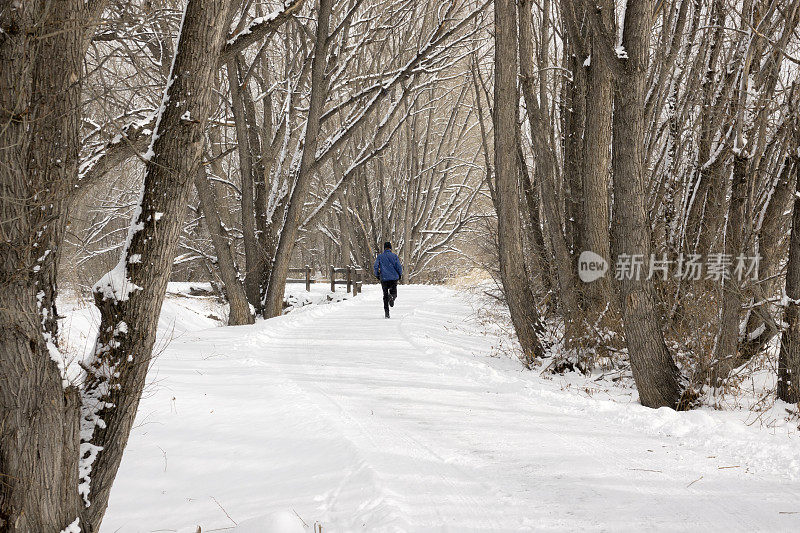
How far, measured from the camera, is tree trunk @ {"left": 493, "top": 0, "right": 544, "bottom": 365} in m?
8.55

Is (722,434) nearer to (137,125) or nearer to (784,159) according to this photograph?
(784,159)

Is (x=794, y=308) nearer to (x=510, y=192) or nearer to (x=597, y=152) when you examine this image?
(x=597, y=152)

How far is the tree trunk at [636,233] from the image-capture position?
572 centimetres

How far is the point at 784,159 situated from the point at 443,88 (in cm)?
2422

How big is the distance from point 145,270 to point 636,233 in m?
4.48

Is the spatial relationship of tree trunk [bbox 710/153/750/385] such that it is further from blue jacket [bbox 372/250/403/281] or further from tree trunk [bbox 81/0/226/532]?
blue jacket [bbox 372/250/403/281]

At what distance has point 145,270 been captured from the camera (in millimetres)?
3688

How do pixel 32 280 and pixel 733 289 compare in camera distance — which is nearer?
pixel 32 280

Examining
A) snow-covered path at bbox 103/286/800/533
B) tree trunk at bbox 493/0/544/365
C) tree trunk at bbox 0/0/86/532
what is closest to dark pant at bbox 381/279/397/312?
tree trunk at bbox 493/0/544/365

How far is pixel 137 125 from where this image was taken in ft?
19.9

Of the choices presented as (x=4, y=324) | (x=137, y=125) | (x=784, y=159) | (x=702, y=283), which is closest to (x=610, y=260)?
(x=702, y=283)

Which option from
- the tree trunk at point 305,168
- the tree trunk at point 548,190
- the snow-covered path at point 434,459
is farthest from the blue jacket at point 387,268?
the snow-covered path at point 434,459

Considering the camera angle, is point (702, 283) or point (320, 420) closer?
point (320, 420)

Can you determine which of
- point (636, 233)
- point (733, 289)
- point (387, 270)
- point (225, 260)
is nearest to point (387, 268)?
point (387, 270)
